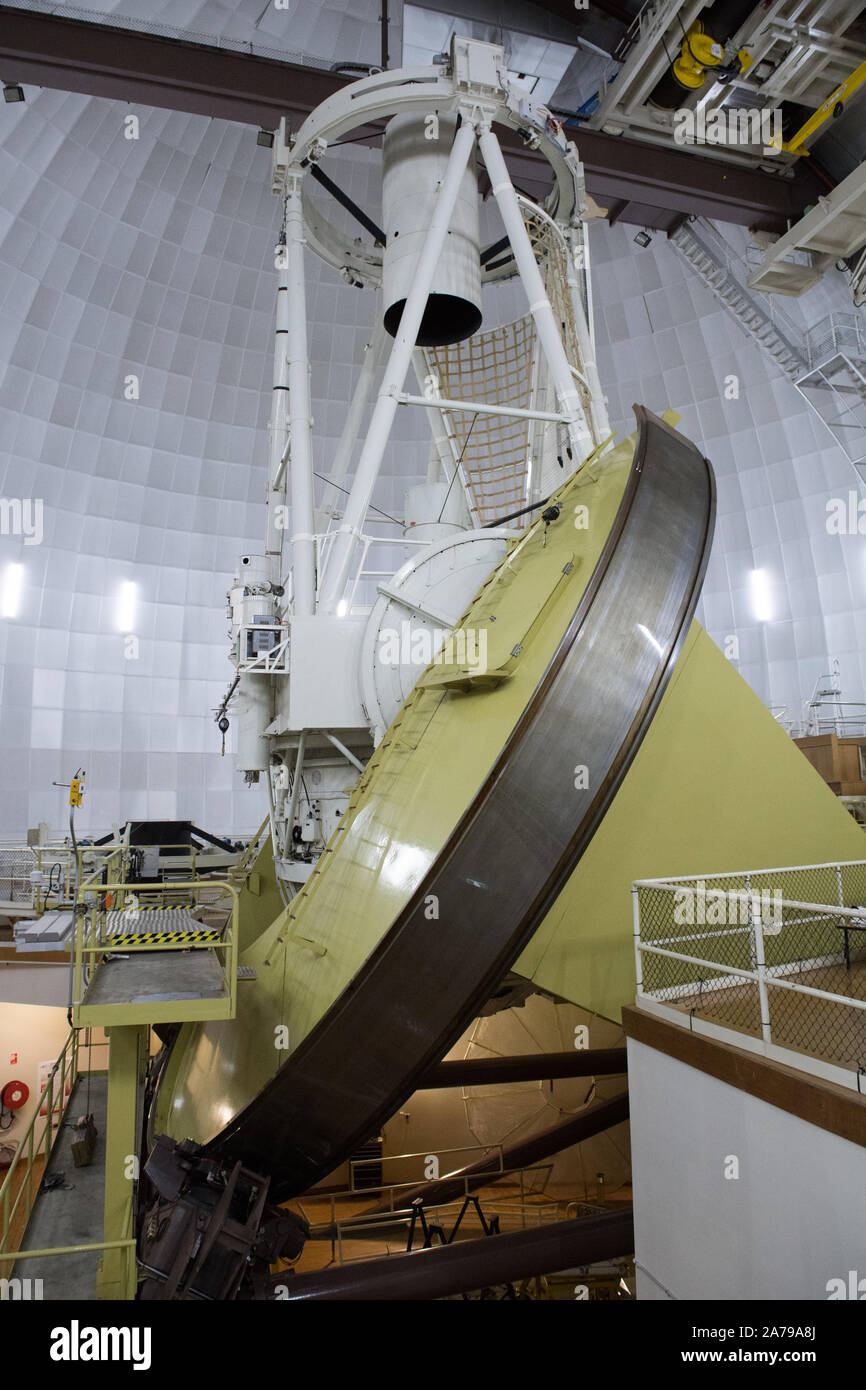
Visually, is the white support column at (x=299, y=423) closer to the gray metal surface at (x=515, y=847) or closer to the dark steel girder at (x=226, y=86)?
the dark steel girder at (x=226, y=86)

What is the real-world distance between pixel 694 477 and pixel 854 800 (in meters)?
10.3

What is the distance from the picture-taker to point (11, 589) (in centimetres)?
2172

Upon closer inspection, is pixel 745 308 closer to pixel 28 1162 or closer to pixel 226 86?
pixel 226 86

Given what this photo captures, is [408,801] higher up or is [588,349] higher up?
[588,349]

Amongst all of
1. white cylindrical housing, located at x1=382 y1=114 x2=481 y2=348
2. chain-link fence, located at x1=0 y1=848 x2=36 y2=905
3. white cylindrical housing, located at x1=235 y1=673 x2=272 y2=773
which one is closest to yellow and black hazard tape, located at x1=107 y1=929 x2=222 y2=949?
white cylindrical housing, located at x1=235 y1=673 x2=272 y2=773

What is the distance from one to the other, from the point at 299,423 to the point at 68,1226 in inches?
354

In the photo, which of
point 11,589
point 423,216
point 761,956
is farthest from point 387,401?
point 11,589

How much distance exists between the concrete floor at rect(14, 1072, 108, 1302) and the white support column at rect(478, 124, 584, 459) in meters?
8.81

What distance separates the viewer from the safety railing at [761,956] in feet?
16.5

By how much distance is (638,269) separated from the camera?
23.8 metres

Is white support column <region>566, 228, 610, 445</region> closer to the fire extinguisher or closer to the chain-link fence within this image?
the chain-link fence

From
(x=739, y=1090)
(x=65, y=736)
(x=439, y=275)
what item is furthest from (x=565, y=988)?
(x=65, y=736)

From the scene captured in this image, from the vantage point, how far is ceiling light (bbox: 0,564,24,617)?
2162 centimetres

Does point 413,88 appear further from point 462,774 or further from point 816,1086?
point 816,1086
